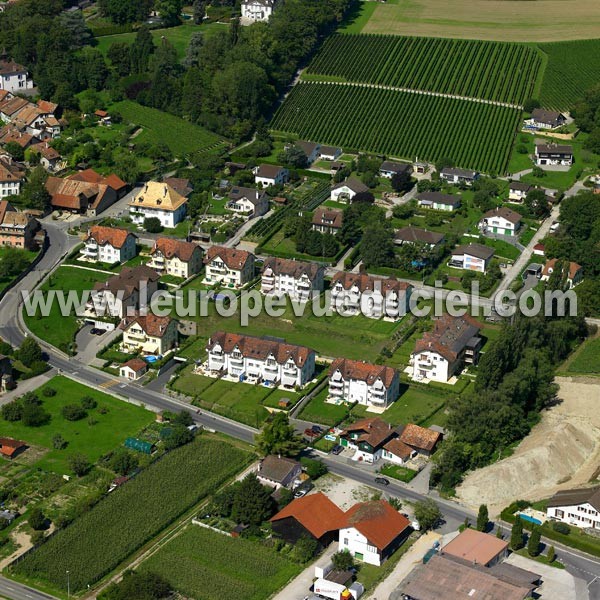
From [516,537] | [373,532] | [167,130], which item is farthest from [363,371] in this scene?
[167,130]

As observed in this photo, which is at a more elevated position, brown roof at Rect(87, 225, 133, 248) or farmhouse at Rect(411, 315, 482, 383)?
brown roof at Rect(87, 225, 133, 248)

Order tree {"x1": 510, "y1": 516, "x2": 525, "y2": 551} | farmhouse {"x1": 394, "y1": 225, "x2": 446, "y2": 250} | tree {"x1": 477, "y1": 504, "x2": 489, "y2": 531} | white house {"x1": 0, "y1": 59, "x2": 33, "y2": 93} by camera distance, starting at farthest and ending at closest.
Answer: white house {"x1": 0, "y1": 59, "x2": 33, "y2": 93}, farmhouse {"x1": 394, "y1": 225, "x2": 446, "y2": 250}, tree {"x1": 477, "y1": 504, "x2": 489, "y2": 531}, tree {"x1": 510, "y1": 516, "x2": 525, "y2": 551}

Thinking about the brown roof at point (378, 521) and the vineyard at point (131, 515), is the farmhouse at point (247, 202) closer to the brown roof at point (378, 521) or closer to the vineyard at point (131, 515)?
the vineyard at point (131, 515)

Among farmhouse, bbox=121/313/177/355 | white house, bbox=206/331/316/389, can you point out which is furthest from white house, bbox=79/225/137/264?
white house, bbox=206/331/316/389

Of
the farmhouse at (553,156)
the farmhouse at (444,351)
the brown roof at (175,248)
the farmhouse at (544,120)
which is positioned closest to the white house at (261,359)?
the farmhouse at (444,351)

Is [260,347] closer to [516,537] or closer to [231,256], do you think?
[231,256]

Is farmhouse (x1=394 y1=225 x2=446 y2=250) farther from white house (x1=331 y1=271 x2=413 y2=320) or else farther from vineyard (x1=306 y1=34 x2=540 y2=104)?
vineyard (x1=306 y1=34 x2=540 y2=104)

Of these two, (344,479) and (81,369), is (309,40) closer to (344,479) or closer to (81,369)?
(81,369)

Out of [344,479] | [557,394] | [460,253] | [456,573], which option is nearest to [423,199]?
[460,253]
